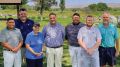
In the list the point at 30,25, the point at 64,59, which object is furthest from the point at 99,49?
the point at 64,59

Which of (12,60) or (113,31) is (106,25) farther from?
(12,60)

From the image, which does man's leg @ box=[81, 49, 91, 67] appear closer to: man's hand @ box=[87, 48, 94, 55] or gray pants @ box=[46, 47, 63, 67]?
man's hand @ box=[87, 48, 94, 55]

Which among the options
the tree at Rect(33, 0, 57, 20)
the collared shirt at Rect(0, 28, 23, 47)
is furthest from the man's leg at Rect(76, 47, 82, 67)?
the tree at Rect(33, 0, 57, 20)

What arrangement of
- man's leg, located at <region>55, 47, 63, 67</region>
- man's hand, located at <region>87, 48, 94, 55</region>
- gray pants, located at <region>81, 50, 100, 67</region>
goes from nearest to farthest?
man's hand, located at <region>87, 48, 94, 55</region> → gray pants, located at <region>81, 50, 100, 67</region> → man's leg, located at <region>55, 47, 63, 67</region>

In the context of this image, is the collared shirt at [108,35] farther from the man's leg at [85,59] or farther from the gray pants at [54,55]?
the gray pants at [54,55]

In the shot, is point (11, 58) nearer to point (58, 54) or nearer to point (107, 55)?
point (58, 54)

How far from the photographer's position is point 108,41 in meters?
9.43

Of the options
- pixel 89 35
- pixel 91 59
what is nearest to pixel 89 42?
pixel 89 35

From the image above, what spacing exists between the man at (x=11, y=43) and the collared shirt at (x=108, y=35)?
2.12 m

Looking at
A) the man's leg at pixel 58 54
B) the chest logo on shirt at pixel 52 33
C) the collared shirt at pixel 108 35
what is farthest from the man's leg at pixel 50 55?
the collared shirt at pixel 108 35

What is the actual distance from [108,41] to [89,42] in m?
0.81

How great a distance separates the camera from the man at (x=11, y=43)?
9055 mm

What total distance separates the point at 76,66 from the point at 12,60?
1.81 meters

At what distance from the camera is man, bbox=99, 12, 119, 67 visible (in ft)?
30.7
